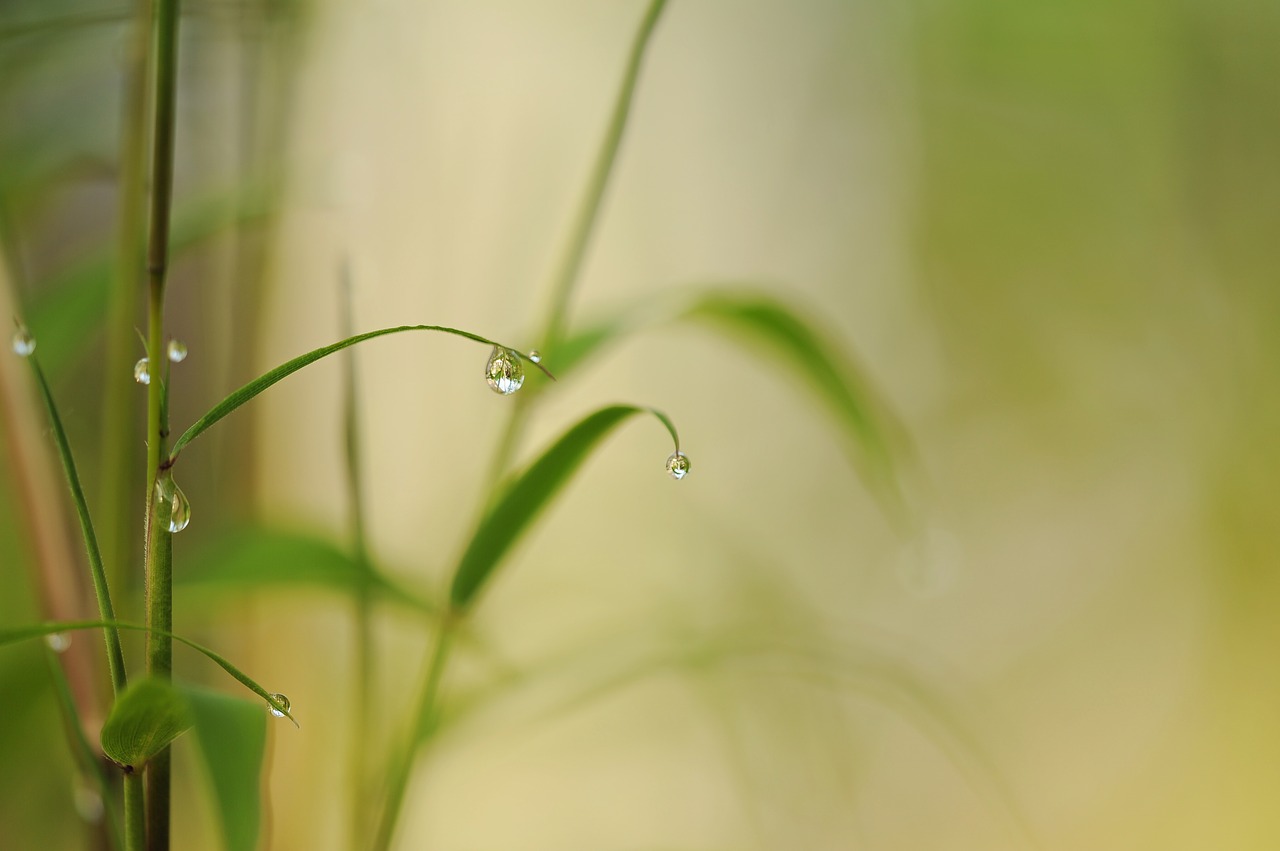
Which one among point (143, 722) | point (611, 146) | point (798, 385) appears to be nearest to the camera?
point (143, 722)

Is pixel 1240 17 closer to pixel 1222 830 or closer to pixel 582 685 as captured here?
pixel 1222 830

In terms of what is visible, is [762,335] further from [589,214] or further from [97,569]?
[97,569]

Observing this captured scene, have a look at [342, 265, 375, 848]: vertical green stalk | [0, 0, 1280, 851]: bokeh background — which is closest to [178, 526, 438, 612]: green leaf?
[342, 265, 375, 848]: vertical green stalk

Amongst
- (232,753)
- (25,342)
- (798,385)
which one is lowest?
(232,753)

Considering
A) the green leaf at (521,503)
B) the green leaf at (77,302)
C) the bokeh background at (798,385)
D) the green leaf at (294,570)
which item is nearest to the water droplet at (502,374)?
the green leaf at (521,503)

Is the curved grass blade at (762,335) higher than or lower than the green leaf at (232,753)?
higher

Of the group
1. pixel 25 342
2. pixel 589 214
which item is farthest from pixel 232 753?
pixel 589 214

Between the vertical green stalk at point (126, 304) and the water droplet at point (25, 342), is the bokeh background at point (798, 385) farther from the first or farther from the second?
the water droplet at point (25, 342)

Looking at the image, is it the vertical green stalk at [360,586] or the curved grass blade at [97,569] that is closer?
the curved grass blade at [97,569]
